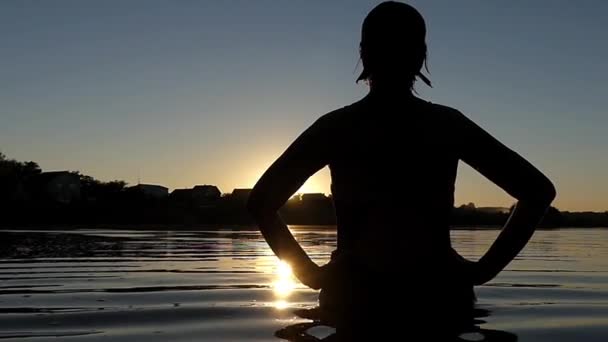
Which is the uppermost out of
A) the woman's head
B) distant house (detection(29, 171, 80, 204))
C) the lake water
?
distant house (detection(29, 171, 80, 204))

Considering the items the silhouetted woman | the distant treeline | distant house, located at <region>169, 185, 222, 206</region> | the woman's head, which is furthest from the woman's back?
distant house, located at <region>169, 185, 222, 206</region>

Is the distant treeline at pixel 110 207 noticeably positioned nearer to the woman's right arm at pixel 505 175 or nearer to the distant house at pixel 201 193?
the distant house at pixel 201 193

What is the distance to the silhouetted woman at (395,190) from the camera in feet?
10.0

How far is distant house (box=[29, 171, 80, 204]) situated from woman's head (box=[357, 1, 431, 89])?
109321 mm

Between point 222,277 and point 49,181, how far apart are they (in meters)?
105

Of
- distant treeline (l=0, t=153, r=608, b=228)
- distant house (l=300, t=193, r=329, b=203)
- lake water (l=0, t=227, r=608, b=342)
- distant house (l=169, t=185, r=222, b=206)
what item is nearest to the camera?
lake water (l=0, t=227, r=608, b=342)

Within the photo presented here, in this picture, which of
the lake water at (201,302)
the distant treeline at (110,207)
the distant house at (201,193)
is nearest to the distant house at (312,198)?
the distant treeline at (110,207)

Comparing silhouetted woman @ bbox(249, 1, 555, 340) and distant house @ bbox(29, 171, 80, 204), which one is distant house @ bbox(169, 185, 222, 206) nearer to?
distant house @ bbox(29, 171, 80, 204)

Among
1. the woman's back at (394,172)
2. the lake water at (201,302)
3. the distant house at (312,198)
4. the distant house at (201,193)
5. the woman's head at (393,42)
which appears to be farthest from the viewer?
the distant house at (201,193)

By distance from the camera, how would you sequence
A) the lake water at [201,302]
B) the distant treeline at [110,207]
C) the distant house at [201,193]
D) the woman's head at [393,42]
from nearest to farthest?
1. the woman's head at [393,42]
2. the lake water at [201,302]
3. the distant treeline at [110,207]
4. the distant house at [201,193]

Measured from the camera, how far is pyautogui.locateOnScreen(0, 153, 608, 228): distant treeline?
73812 mm

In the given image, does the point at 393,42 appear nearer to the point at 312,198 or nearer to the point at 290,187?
the point at 290,187

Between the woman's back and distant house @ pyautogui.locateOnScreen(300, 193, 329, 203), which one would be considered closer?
the woman's back

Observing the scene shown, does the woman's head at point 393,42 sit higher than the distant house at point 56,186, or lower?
lower
